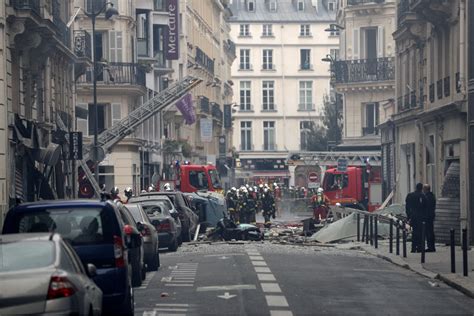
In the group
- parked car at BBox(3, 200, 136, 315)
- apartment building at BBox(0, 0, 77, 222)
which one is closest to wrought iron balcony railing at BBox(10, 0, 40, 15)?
apartment building at BBox(0, 0, 77, 222)

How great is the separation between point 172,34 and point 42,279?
61554mm

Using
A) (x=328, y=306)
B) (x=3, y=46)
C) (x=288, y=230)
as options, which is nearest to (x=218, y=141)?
→ (x=288, y=230)

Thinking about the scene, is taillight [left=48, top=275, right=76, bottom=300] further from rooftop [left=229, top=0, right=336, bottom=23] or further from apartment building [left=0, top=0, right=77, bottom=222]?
rooftop [left=229, top=0, right=336, bottom=23]

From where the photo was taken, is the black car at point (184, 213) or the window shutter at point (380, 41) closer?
the black car at point (184, 213)

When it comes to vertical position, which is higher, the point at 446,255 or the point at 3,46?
the point at 3,46

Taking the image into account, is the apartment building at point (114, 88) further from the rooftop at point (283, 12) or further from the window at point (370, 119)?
the rooftop at point (283, 12)

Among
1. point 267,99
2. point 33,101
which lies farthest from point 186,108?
point 267,99

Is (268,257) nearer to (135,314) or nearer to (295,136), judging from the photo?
(135,314)

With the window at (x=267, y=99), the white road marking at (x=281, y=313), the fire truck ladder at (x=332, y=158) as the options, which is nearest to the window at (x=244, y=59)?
the window at (x=267, y=99)

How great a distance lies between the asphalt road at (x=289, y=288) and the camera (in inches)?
723

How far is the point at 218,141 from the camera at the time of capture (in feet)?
343

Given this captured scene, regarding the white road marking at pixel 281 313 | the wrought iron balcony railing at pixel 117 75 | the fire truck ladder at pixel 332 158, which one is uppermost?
the wrought iron balcony railing at pixel 117 75

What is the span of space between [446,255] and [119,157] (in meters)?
33.3

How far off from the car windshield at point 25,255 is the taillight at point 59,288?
0.37 m
